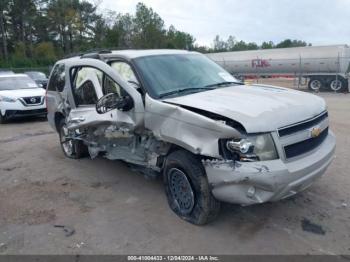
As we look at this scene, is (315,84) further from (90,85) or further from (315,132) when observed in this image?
(315,132)

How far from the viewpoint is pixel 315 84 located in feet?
79.8

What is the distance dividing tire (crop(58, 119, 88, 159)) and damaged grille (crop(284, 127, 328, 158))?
4.22 metres

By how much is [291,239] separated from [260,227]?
38cm

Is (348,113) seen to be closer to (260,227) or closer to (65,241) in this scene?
(260,227)

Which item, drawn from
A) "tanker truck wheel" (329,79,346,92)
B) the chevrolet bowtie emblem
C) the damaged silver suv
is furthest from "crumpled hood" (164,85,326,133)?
"tanker truck wheel" (329,79,346,92)

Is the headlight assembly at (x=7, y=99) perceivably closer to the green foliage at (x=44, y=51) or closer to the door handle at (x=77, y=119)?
the door handle at (x=77, y=119)

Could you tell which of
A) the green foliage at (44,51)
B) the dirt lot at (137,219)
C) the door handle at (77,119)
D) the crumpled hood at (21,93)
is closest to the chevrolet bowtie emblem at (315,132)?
the dirt lot at (137,219)

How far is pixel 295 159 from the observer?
3658 mm

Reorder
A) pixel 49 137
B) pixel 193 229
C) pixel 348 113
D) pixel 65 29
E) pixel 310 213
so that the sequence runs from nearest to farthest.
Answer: pixel 193 229 < pixel 310 213 < pixel 49 137 < pixel 348 113 < pixel 65 29

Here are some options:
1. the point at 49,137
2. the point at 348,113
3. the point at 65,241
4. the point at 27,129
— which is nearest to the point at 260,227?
the point at 65,241

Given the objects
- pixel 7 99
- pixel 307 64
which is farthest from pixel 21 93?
pixel 307 64

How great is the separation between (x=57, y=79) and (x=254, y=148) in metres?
4.62

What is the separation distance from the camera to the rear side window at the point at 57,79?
652cm

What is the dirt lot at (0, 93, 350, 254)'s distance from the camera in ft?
12.1
